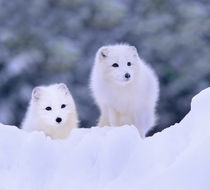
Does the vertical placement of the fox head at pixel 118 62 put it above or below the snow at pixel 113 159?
above

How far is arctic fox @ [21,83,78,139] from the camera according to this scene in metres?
4.12

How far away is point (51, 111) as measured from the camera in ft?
13.5

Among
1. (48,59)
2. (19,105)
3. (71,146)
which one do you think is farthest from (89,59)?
(71,146)

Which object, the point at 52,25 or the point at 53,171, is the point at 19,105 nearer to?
the point at 52,25

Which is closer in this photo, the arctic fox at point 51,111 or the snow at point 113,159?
the snow at point 113,159

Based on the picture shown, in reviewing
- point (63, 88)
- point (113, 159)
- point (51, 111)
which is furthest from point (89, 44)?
point (113, 159)

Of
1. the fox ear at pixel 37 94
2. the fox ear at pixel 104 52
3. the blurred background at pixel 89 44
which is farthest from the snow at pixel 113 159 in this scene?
the blurred background at pixel 89 44

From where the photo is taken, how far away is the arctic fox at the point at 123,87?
409 cm

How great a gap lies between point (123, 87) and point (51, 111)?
45 cm

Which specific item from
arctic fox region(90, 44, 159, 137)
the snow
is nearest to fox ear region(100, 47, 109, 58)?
arctic fox region(90, 44, 159, 137)

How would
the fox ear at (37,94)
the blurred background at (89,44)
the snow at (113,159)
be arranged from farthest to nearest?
1. the blurred background at (89,44)
2. the fox ear at (37,94)
3. the snow at (113,159)

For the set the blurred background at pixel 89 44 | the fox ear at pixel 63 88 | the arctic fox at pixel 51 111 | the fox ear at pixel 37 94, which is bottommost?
the arctic fox at pixel 51 111

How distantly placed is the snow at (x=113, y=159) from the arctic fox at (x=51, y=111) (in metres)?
0.48

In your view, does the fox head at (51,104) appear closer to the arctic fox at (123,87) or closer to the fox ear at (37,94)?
Result: the fox ear at (37,94)
